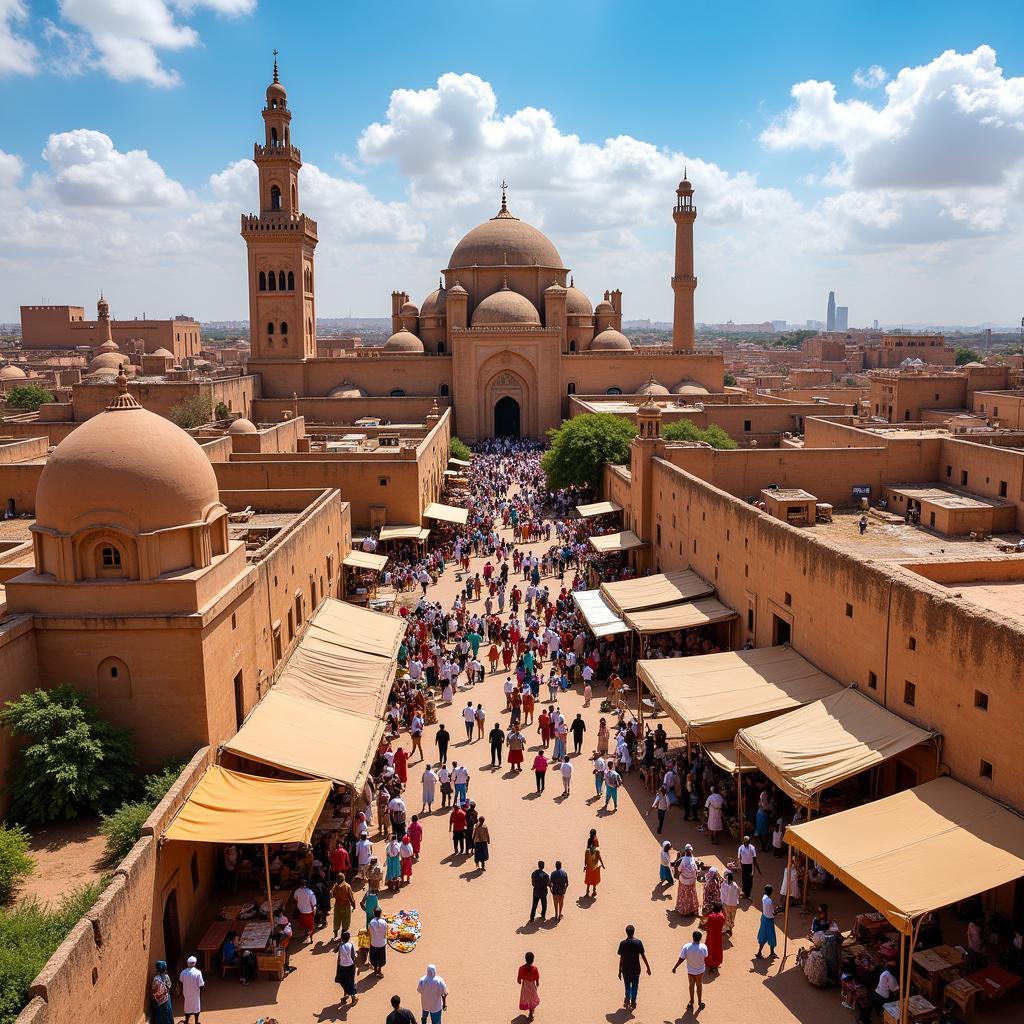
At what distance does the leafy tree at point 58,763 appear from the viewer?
11086 millimetres

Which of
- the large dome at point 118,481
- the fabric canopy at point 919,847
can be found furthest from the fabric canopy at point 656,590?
the large dome at point 118,481

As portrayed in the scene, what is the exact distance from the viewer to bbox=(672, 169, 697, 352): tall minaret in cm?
5881

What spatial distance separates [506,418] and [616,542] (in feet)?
92.5

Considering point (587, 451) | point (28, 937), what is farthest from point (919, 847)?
point (587, 451)

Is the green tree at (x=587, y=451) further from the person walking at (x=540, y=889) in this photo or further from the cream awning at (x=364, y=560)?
the person walking at (x=540, y=889)

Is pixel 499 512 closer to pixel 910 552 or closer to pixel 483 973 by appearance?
pixel 910 552

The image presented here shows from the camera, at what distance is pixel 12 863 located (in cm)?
979

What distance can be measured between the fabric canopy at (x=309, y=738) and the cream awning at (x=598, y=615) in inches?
234

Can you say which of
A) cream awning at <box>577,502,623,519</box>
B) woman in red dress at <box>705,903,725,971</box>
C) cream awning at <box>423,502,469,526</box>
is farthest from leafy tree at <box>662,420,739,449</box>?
woman in red dress at <box>705,903,725,971</box>

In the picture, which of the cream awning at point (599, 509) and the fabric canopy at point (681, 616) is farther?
the cream awning at point (599, 509)

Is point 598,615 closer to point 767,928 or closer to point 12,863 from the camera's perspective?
point 767,928

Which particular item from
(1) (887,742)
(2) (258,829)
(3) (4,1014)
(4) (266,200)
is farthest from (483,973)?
(4) (266,200)

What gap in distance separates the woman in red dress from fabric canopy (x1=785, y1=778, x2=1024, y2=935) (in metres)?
1.25

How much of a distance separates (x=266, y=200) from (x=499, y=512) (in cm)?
2586
